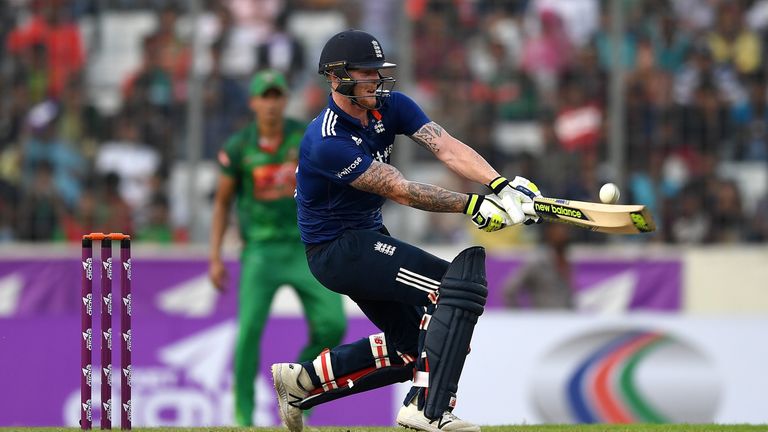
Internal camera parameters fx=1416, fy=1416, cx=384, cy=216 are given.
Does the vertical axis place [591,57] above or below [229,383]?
above

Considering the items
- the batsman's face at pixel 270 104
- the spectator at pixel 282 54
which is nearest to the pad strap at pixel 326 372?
the batsman's face at pixel 270 104

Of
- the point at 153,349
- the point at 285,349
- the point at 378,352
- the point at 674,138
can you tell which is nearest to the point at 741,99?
the point at 674,138

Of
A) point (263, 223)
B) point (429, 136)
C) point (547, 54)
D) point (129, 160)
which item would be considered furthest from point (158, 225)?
point (429, 136)

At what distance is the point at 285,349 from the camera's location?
11.3m

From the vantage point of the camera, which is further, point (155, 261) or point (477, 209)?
point (155, 261)

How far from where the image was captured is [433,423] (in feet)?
21.1

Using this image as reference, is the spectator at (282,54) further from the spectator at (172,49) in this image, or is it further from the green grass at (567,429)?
the green grass at (567,429)

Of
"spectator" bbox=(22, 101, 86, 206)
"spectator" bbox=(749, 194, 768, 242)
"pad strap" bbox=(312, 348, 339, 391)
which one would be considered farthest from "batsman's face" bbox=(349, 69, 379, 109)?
"spectator" bbox=(749, 194, 768, 242)

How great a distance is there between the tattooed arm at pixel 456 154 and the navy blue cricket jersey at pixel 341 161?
0.06m

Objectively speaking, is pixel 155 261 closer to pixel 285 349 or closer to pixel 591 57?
pixel 285 349

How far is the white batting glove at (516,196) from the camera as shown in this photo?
20.6ft

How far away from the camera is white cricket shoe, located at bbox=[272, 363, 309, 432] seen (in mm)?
7043

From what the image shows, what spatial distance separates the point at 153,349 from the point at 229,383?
69 centimetres

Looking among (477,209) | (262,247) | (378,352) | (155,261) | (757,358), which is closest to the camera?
(477,209)
